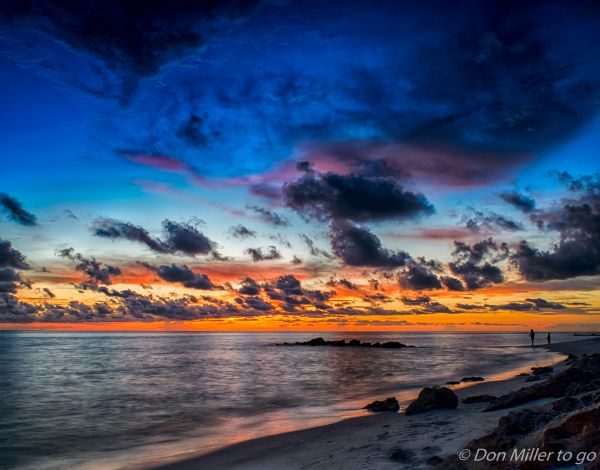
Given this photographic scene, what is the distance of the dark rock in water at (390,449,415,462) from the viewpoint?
10.5m

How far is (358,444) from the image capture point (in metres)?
13.5

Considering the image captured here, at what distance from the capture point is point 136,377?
4694 centimetres

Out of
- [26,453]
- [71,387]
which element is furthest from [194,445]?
[71,387]

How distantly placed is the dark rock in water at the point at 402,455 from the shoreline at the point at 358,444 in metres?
0.09

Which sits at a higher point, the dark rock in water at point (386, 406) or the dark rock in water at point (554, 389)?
the dark rock in water at point (554, 389)

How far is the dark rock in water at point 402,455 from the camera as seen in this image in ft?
34.4

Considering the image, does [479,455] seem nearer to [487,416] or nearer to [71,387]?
[487,416]

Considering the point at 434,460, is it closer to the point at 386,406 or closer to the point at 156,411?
the point at 386,406

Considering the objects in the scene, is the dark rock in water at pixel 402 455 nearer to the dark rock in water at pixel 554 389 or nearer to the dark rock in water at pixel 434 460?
the dark rock in water at pixel 434 460

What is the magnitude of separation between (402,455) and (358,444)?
10.4 ft

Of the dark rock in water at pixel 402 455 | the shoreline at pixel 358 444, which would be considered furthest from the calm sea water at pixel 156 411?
the dark rock in water at pixel 402 455

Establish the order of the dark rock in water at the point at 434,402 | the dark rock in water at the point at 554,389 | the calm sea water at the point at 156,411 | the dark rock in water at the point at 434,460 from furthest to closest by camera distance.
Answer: the dark rock in water at the point at 434,402 → the calm sea water at the point at 156,411 → the dark rock in water at the point at 554,389 → the dark rock in water at the point at 434,460

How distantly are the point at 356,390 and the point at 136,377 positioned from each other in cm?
2574

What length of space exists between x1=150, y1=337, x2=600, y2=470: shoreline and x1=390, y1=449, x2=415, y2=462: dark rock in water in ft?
0.29
